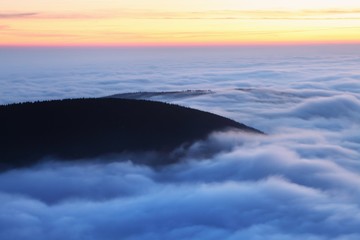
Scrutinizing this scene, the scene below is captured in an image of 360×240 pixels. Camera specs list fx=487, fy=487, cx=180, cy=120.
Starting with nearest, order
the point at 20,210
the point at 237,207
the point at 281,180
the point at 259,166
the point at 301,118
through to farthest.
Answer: the point at 20,210 < the point at 237,207 < the point at 281,180 < the point at 259,166 < the point at 301,118

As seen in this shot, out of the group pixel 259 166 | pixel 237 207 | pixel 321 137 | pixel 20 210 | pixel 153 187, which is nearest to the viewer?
pixel 20 210

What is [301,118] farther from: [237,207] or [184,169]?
[237,207]

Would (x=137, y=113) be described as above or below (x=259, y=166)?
above

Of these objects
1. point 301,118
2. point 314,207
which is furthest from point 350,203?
point 301,118

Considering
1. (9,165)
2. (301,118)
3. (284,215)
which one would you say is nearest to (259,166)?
(284,215)

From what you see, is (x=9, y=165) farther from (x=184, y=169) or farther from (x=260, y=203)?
(x=260, y=203)

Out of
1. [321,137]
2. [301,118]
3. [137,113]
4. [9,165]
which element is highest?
[301,118]

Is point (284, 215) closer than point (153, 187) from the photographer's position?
Yes
